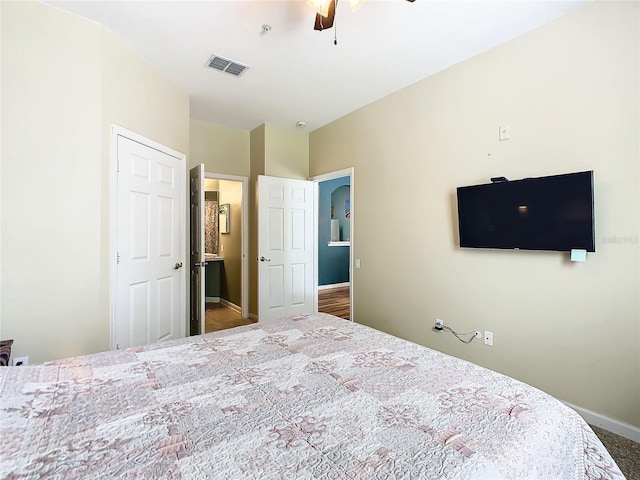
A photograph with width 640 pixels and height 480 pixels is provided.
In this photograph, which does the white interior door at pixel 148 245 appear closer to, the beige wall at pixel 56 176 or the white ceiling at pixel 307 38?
the beige wall at pixel 56 176

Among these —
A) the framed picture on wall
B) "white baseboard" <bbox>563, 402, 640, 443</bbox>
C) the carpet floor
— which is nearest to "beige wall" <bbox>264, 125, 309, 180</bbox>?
the framed picture on wall

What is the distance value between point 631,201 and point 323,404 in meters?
2.17

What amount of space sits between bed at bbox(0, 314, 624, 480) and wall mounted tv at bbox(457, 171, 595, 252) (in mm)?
1308

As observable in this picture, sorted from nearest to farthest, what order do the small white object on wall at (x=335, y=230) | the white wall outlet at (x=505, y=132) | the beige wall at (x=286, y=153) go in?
the white wall outlet at (x=505, y=132)
the beige wall at (x=286, y=153)
the small white object on wall at (x=335, y=230)

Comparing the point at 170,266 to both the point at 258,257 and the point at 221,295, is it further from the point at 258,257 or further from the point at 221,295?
the point at 221,295

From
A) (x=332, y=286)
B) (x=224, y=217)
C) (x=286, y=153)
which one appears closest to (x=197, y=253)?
(x=286, y=153)

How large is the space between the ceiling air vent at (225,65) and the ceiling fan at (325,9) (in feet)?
3.80

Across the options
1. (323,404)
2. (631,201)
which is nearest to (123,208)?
(323,404)

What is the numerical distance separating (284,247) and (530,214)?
116 inches

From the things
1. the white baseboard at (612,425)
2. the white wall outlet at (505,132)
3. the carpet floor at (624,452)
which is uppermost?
the white wall outlet at (505,132)

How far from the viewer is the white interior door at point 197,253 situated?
3.41 metres

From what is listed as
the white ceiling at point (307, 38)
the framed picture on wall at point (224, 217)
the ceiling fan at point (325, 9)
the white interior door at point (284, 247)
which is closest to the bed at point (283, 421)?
the ceiling fan at point (325, 9)

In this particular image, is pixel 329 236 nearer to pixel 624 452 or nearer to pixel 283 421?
Answer: pixel 624 452

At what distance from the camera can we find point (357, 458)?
2.59ft
